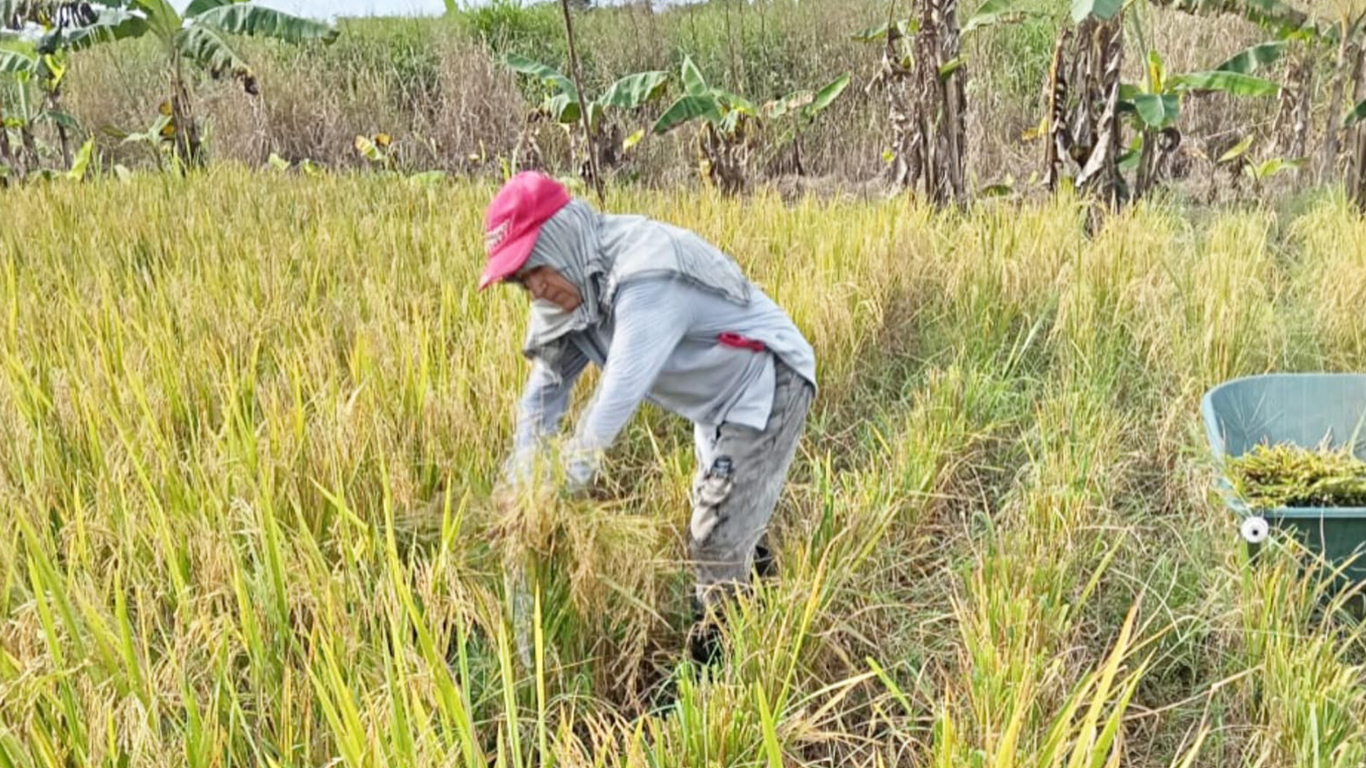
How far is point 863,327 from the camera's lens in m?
2.93

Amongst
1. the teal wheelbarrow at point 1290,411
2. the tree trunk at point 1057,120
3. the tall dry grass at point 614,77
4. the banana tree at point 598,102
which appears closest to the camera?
the teal wheelbarrow at point 1290,411

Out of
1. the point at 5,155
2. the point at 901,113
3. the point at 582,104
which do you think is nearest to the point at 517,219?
the point at 582,104

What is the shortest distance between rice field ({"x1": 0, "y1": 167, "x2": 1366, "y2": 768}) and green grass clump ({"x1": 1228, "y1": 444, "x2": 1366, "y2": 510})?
0.13 m

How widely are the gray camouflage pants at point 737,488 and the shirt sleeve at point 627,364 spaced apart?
1.03 feet

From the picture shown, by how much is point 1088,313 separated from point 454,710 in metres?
2.42

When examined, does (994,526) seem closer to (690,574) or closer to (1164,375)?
(690,574)

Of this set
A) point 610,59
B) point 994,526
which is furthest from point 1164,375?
point 610,59

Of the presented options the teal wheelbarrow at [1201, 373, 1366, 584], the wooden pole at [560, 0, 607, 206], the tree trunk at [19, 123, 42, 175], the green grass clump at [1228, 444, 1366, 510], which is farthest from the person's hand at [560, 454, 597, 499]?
the tree trunk at [19, 123, 42, 175]

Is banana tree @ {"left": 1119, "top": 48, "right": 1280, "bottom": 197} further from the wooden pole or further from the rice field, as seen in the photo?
the wooden pole

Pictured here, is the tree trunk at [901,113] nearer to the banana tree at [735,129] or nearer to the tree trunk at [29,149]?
the banana tree at [735,129]

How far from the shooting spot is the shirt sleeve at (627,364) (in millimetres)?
1392

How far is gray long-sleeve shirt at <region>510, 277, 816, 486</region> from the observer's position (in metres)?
1.41

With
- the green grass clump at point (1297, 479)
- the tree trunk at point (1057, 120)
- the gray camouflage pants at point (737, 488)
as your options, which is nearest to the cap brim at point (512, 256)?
the gray camouflage pants at point (737, 488)

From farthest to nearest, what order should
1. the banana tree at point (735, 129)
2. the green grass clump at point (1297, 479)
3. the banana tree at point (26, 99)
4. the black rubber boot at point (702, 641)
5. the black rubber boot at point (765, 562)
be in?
the banana tree at point (26, 99) < the banana tree at point (735, 129) < the black rubber boot at point (765, 562) < the green grass clump at point (1297, 479) < the black rubber boot at point (702, 641)
